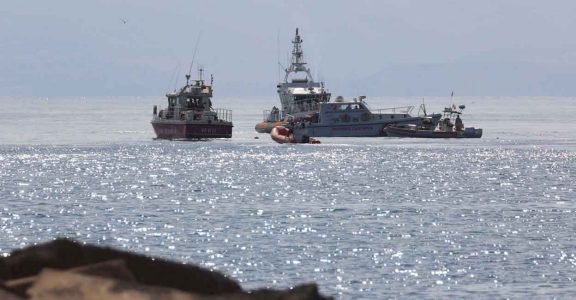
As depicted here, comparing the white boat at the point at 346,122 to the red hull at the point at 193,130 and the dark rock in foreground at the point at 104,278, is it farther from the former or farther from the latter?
the dark rock in foreground at the point at 104,278

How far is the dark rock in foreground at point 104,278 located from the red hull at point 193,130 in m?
133

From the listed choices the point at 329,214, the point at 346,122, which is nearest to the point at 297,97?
the point at 346,122

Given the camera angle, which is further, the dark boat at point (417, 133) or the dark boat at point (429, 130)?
the dark boat at point (429, 130)

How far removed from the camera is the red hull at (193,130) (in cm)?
14612

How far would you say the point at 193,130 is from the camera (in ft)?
479

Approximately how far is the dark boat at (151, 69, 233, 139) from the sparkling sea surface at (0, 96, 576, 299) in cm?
1855

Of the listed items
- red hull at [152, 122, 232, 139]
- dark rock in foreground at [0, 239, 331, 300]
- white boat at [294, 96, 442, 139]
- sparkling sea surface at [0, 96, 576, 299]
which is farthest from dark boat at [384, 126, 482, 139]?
dark rock in foreground at [0, 239, 331, 300]

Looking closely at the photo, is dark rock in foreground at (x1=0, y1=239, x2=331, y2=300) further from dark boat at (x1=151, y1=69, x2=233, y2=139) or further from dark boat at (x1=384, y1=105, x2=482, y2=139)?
dark boat at (x1=384, y1=105, x2=482, y2=139)

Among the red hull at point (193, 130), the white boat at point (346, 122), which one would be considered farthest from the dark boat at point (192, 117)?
the white boat at point (346, 122)

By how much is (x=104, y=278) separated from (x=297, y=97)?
165 m

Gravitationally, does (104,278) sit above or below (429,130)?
above

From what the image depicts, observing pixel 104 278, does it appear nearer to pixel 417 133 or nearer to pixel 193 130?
pixel 193 130

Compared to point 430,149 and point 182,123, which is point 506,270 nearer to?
point 430,149

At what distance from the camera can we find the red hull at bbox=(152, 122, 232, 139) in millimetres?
146125
